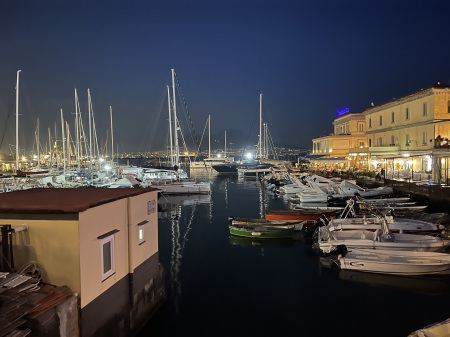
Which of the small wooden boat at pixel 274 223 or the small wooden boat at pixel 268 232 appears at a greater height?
the small wooden boat at pixel 274 223

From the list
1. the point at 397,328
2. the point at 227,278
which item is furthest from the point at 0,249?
the point at 397,328

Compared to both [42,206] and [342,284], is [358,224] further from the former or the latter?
[42,206]

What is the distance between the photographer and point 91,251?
28.8ft

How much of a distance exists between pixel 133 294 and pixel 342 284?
9.49 m

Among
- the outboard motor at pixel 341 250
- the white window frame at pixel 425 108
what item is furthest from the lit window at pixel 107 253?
the white window frame at pixel 425 108

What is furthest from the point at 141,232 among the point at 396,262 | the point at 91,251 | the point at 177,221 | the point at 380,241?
the point at 177,221

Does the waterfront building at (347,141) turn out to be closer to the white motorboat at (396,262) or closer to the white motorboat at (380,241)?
the white motorboat at (380,241)

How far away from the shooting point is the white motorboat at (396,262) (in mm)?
16625

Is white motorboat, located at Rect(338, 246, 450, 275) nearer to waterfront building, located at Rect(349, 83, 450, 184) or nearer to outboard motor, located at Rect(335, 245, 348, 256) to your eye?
outboard motor, located at Rect(335, 245, 348, 256)

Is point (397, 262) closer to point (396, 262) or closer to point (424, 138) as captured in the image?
point (396, 262)

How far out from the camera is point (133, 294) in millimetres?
10789

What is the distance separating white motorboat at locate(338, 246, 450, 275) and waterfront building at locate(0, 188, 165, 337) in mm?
10462

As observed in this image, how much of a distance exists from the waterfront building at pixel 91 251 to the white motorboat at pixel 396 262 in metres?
10.5

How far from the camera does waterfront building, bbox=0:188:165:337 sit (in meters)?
8.37
